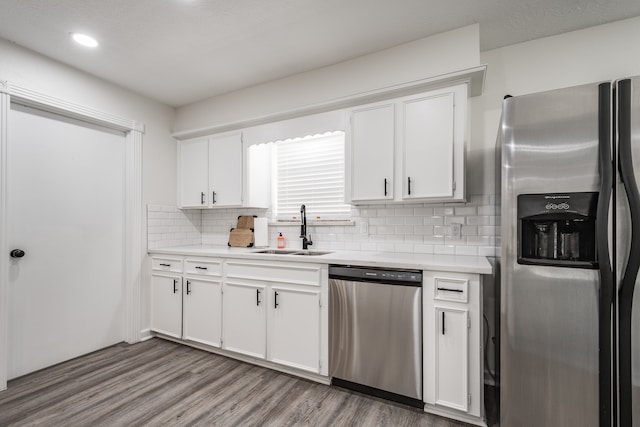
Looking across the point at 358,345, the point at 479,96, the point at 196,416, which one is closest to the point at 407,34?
the point at 479,96

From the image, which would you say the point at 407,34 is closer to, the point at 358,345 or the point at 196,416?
the point at 358,345

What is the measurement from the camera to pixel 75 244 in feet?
9.25

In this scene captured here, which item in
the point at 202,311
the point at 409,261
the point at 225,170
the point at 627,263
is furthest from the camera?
the point at 225,170

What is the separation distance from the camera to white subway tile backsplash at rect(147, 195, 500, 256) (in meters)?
2.43

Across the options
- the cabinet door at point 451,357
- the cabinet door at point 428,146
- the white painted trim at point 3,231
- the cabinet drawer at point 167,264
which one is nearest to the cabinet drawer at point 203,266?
the cabinet drawer at point 167,264

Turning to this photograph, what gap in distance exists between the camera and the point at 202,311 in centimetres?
290

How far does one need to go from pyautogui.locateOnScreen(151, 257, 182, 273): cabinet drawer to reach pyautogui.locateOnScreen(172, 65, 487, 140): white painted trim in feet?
4.95

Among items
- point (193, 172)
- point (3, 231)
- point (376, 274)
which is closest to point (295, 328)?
point (376, 274)

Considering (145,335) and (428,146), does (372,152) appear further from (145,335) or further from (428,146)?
(145,335)

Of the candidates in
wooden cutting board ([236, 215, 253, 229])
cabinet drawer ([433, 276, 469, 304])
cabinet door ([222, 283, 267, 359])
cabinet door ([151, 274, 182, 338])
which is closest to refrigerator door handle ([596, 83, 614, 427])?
cabinet drawer ([433, 276, 469, 304])

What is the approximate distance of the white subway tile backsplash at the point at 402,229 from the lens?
2428mm

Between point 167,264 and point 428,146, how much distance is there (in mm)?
2791

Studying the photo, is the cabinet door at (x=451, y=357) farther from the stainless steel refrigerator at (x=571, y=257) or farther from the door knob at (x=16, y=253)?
the door knob at (x=16, y=253)

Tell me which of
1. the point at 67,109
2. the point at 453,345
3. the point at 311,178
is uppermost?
the point at 67,109
